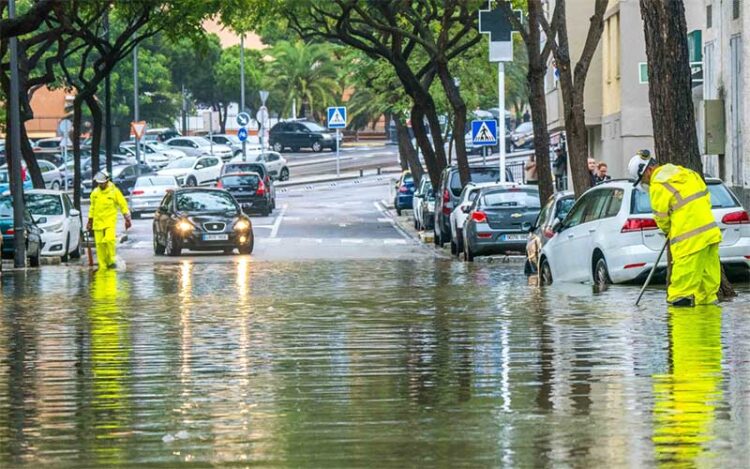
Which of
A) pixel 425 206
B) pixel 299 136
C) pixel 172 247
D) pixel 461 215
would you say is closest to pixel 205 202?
pixel 172 247

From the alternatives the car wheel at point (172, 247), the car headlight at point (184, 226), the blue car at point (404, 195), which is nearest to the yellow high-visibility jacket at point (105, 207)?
the car headlight at point (184, 226)

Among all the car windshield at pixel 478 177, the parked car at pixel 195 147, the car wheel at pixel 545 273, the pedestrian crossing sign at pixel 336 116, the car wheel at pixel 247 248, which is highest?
the pedestrian crossing sign at pixel 336 116

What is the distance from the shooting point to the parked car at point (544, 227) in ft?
88.2

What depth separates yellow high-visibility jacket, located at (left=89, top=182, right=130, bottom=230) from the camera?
31.0 metres

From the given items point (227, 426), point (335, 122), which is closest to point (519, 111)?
point (335, 122)

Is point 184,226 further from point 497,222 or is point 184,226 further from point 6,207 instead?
point 497,222

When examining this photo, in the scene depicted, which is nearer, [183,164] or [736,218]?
[736,218]

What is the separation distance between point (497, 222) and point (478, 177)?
10.5m

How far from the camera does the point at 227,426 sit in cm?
1073

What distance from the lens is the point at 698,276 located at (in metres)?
18.2

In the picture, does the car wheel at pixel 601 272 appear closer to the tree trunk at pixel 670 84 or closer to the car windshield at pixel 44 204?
the tree trunk at pixel 670 84

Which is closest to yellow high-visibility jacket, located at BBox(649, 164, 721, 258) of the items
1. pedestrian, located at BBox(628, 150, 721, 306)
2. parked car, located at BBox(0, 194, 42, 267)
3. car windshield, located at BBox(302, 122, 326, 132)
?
pedestrian, located at BBox(628, 150, 721, 306)

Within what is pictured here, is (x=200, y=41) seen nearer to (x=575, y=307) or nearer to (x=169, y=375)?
(x=575, y=307)

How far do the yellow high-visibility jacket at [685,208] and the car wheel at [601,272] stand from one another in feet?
14.0
